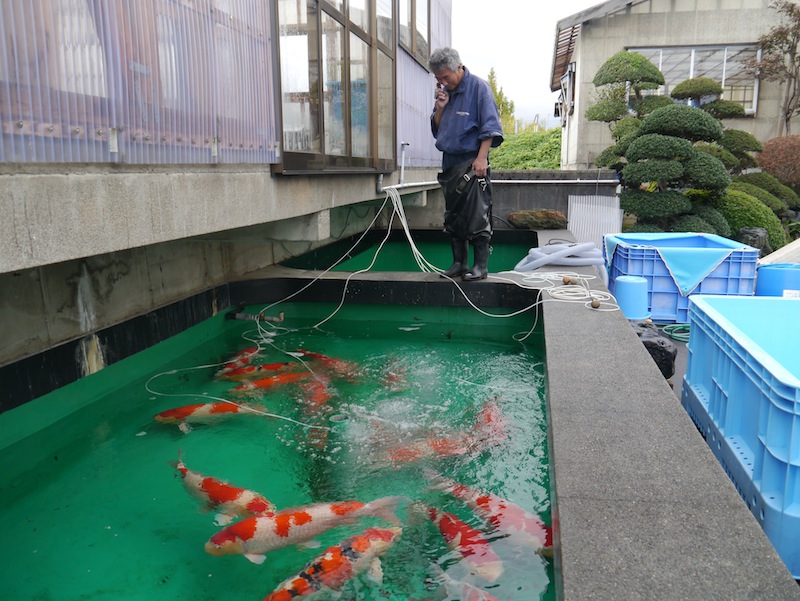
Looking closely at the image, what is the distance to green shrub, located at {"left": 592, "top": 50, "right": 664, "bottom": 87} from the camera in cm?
1438

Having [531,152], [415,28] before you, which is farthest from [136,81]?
[531,152]

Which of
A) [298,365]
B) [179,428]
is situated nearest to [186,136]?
[179,428]

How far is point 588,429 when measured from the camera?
2705mm

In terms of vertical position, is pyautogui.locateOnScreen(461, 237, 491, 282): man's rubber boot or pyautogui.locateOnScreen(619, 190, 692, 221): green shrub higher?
pyautogui.locateOnScreen(619, 190, 692, 221): green shrub

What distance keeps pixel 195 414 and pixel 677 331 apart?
16.0ft

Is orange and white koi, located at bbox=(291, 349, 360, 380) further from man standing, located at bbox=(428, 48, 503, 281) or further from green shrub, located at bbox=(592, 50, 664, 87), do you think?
green shrub, located at bbox=(592, 50, 664, 87)

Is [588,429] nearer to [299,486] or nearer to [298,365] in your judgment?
[299,486]

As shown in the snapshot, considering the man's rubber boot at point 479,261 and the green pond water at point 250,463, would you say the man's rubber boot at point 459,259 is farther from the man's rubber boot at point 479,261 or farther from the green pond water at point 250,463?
the green pond water at point 250,463

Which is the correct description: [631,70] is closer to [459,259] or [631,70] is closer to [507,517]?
[459,259]

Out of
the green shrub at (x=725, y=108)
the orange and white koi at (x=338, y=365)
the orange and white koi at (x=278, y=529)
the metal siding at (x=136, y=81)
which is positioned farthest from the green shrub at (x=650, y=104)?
the orange and white koi at (x=278, y=529)

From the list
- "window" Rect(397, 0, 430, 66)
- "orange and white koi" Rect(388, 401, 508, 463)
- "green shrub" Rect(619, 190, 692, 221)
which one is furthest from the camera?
"green shrub" Rect(619, 190, 692, 221)

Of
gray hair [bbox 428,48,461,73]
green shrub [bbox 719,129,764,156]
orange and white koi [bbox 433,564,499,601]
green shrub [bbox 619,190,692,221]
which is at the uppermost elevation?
gray hair [bbox 428,48,461,73]

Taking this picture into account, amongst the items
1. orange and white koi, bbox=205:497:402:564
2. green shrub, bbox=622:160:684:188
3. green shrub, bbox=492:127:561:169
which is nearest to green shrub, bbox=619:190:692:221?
green shrub, bbox=622:160:684:188

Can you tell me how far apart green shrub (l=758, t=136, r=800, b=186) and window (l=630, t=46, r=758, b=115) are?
3.84 meters
